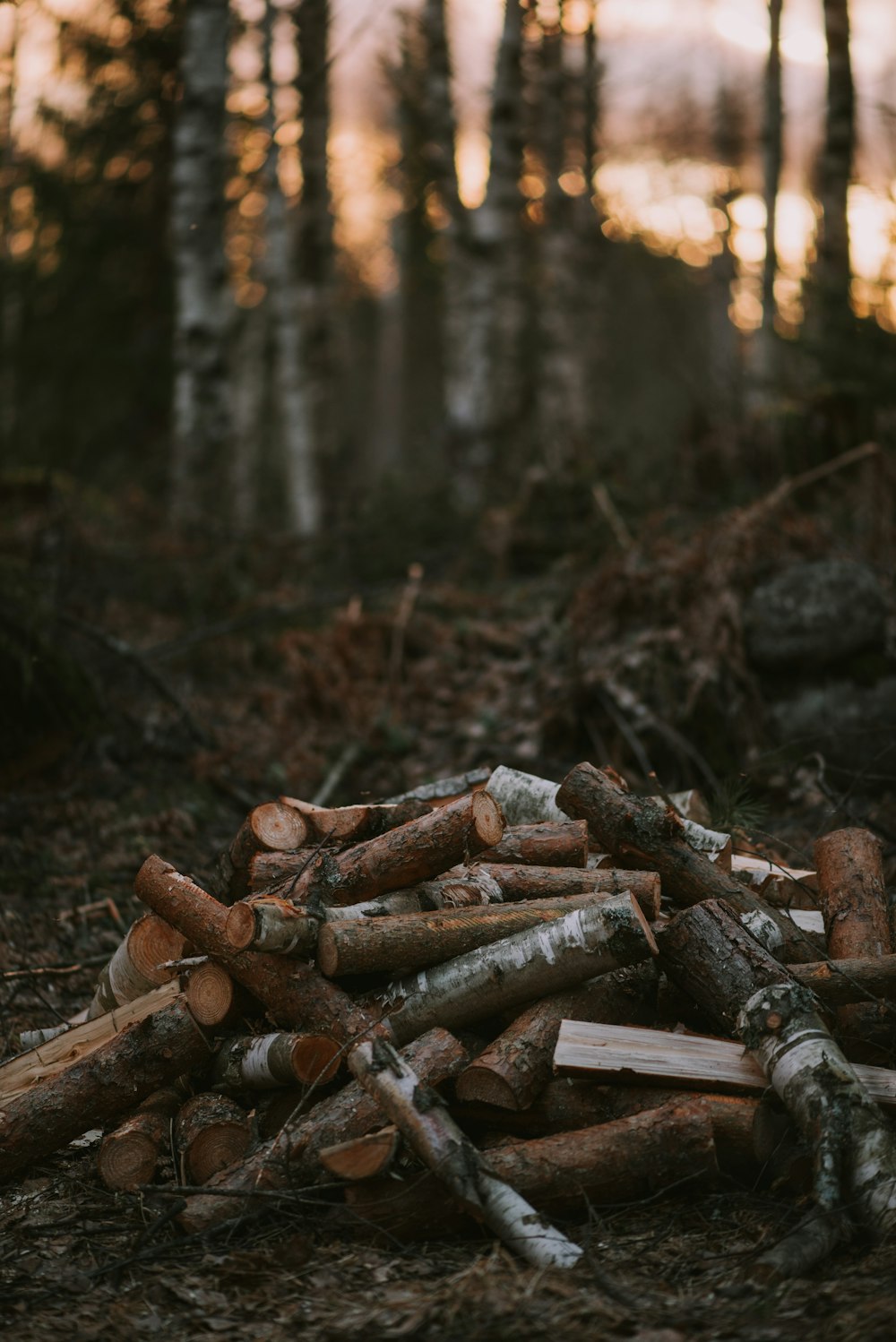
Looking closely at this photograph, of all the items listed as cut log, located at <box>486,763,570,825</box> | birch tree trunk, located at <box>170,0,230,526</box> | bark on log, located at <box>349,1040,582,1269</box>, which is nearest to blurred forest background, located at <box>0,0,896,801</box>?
birch tree trunk, located at <box>170,0,230,526</box>

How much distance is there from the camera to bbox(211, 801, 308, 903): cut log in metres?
4.05

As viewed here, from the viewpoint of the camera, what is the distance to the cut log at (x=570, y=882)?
3732mm

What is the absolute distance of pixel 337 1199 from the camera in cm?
318

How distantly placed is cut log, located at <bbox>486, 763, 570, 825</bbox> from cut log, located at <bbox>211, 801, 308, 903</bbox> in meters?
0.87

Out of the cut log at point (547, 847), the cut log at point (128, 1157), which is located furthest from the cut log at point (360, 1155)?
the cut log at point (547, 847)

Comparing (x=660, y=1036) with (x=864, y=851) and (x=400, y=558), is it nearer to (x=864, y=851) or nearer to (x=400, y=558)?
(x=864, y=851)

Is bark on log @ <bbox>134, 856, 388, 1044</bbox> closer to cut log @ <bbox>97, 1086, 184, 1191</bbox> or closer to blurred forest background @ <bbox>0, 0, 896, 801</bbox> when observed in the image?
cut log @ <bbox>97, 1086, 184, 1191</bbox>

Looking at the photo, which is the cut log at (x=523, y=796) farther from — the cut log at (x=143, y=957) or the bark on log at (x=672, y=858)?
the cut log at (x=143, y=957)

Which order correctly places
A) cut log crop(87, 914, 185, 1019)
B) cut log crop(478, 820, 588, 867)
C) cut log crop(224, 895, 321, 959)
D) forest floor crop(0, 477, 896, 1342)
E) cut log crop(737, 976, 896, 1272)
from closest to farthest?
forest floor crop(0, 477, 896, 1342) < cut log crop(737, 976, 896, 1272) < cut log crop(224, 895, 321, 959) < cut log crop(87, 914, 185, 1019) < cut log crop(478, 820, 588, 867)

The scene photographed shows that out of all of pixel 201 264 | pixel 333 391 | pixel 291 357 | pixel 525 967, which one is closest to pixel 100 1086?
pixel 525 967

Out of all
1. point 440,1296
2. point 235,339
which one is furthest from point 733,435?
point 235,339

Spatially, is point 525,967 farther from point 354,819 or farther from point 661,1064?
point 354,819

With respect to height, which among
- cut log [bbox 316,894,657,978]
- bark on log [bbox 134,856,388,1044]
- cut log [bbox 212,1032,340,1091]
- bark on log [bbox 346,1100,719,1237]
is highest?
cut log [bbox 316,894,657,978]

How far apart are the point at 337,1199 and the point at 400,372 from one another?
30191 millimetres
